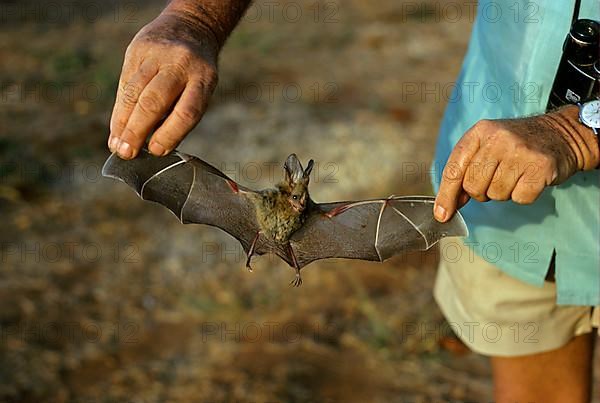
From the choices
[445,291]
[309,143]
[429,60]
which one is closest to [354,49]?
[429,60]

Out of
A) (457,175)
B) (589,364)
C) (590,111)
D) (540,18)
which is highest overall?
Result: (540,18)

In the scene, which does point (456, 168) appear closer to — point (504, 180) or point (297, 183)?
point (504, 180)

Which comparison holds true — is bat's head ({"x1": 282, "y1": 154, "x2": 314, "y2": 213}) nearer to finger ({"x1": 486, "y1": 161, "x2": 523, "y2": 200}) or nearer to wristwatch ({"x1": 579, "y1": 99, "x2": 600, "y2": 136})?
finger ({"x1": 486, "y1": 161, "x2": 523, "y2": 200})

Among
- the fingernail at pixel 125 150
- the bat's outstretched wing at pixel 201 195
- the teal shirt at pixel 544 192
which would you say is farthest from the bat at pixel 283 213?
the teal shirt at pixel 544 192

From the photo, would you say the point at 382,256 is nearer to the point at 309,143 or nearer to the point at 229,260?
the point at 229,260

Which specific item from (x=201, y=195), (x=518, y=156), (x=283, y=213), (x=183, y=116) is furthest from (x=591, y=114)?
(x=201, y=195)
